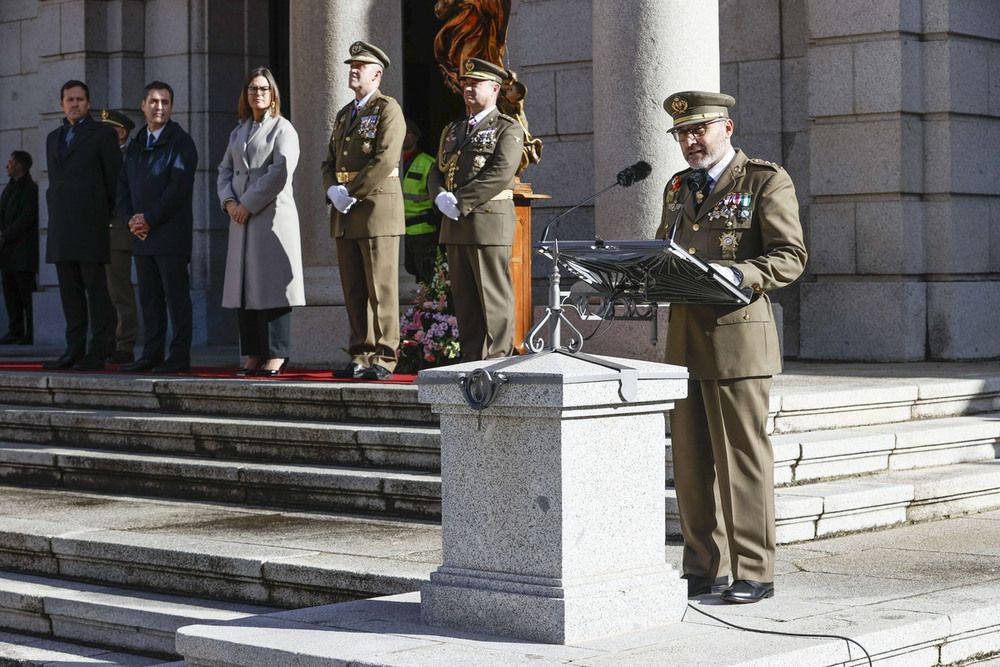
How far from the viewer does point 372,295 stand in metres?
9.58

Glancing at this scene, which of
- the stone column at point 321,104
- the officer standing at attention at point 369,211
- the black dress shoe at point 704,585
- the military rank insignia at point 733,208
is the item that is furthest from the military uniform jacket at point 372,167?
the black dress shoe at point 704,585

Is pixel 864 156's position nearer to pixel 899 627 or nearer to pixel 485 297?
pixel 485 297

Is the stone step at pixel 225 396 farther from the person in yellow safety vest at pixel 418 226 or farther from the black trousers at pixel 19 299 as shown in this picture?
the black trousers at pixel 19 299

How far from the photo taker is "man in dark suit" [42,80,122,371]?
37.2 feet

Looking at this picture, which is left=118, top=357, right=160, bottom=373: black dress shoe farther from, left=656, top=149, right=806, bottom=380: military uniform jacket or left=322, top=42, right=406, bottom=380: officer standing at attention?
left=656, top=149, right=806, bottom=380: military uniform jacket

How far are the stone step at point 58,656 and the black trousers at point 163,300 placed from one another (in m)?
4.09

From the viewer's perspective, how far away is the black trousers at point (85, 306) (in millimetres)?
11406

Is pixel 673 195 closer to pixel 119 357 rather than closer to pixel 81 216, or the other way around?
pixel 81 216

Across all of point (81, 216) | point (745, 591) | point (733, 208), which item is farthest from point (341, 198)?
point (745, 591)

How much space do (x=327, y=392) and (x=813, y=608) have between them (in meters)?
4.18

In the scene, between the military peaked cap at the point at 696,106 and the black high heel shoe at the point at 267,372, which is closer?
the military peaked cap at the point at 696,106

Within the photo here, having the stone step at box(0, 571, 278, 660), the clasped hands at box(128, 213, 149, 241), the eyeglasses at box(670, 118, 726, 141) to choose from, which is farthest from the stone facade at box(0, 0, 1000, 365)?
the eyeglasses at box(670, 118, 726, 141)

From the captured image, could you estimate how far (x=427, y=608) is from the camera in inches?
205

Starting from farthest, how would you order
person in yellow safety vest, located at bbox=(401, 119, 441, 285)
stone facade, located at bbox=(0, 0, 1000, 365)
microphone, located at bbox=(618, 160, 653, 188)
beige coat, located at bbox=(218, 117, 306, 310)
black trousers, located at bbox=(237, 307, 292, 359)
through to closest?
person in yellow safety vest, located at bbox=(401, 119, 441, 285) < stone facade, located at bbox=(0, 0, 1000, 365) < black trousers, located at bbox=(237, 307, 292, 359) < beige coat, located at bbox=(218, 117, 306, 310) < microphone, located at bbox=(618, 160, 653, 188)
